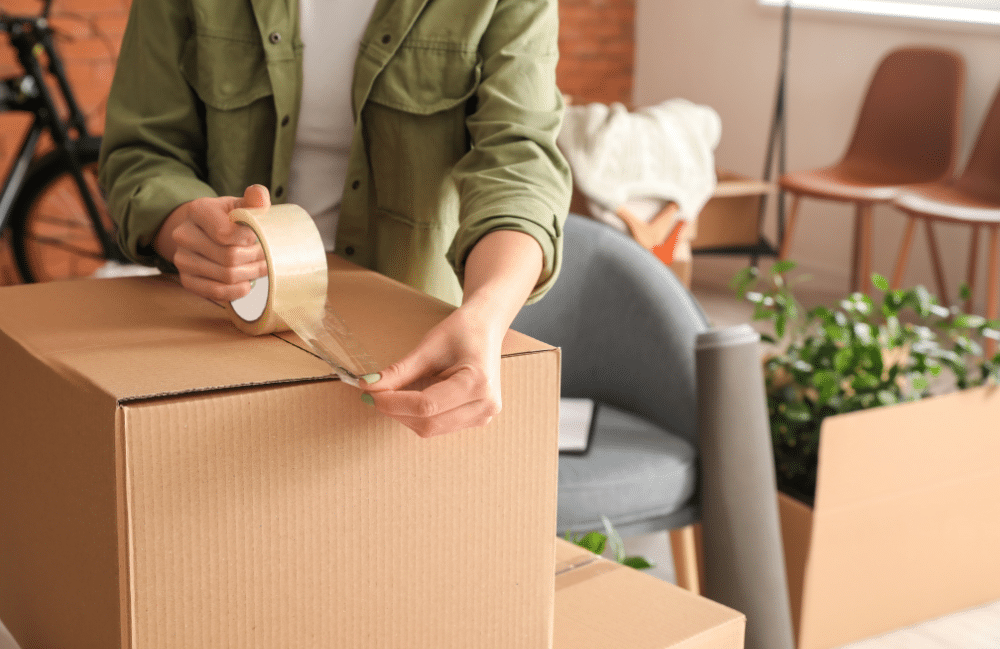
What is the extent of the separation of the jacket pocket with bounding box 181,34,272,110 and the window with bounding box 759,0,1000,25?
11.8 feet

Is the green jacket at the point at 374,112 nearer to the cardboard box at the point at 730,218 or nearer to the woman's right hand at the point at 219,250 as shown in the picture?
the woman's right hand at the point at 219,250

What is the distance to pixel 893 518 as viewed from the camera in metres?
1.71

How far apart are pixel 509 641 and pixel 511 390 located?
16 centimetres

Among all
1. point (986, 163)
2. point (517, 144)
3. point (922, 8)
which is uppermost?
point (922, 8)

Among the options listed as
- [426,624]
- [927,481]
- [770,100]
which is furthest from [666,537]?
[770,100]

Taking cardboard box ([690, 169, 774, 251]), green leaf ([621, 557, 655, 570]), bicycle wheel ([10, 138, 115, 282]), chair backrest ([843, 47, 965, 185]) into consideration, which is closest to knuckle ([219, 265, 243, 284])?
green leaf ([621, 557, 655, 570])

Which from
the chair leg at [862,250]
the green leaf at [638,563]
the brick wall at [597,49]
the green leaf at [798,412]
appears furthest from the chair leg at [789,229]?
the green leaf at [638,563]

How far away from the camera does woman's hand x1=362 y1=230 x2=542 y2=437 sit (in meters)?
0.52

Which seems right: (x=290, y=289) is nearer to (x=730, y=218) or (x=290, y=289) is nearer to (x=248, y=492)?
(x=248, y=492)

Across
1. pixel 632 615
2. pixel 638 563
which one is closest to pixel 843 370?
pixel 638 563

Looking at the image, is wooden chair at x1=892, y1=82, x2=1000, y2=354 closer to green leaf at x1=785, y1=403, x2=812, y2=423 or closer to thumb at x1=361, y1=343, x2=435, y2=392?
green leaf at x1=785, y1=403, x2=812, y2=423

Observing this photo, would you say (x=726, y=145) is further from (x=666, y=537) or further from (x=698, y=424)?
(x=698, y=424)

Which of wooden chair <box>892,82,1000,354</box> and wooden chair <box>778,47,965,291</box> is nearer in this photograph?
wooden chair <box>892,82,1000,354</box>

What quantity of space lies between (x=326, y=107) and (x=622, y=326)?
Result: 3.56 feet
